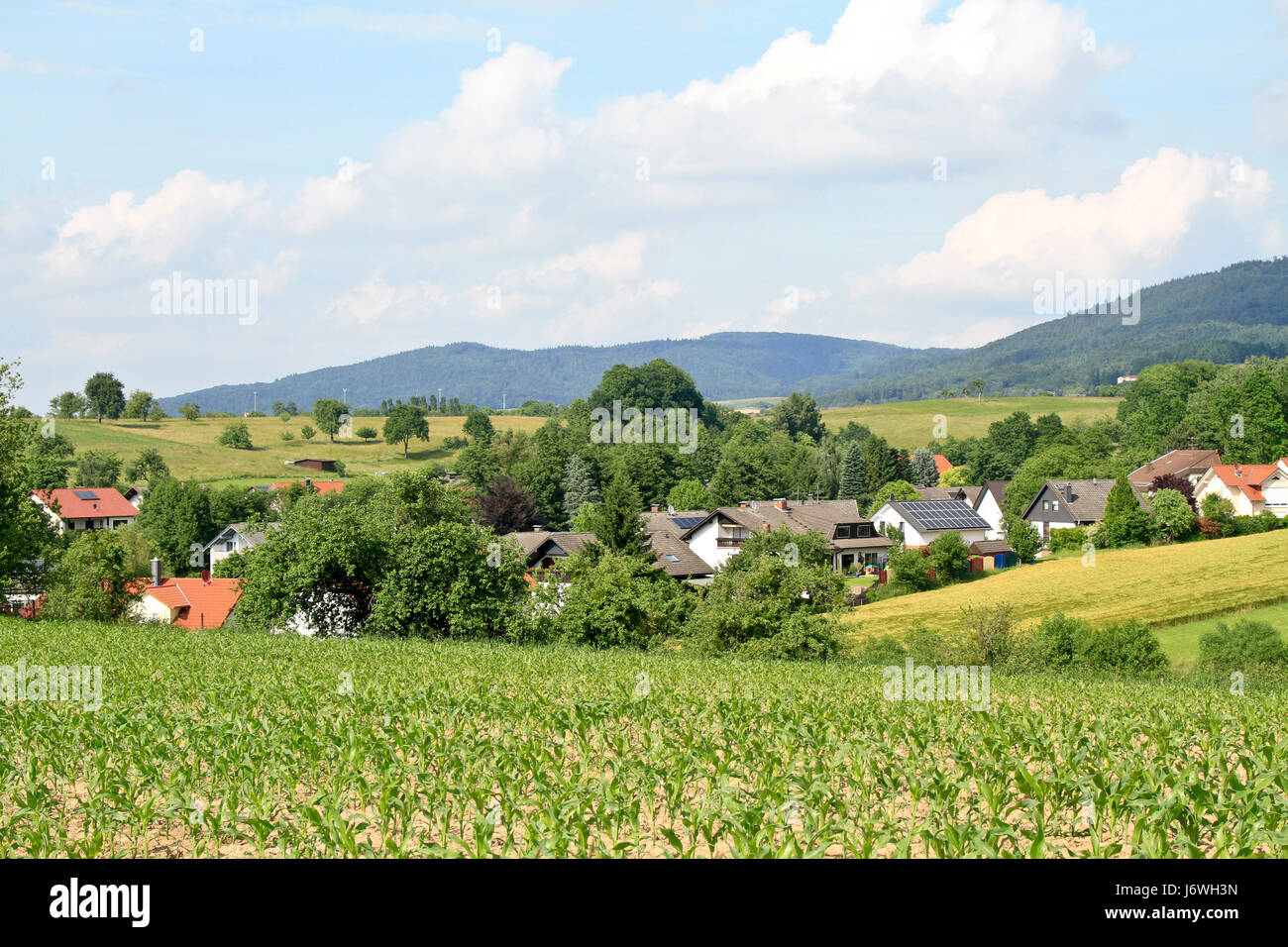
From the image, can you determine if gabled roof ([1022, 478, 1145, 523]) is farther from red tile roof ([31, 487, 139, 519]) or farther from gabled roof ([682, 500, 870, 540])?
red tile roof ([31, 487, 139, 519])

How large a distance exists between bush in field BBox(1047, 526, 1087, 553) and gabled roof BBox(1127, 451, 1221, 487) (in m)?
17.0

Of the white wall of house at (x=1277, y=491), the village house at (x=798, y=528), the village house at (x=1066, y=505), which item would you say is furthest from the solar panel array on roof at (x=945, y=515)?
the white wall of house at (x=1277, y=491)

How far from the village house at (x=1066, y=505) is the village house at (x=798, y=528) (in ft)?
56.1

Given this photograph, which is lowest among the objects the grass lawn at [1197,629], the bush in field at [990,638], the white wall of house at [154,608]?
the grass lawn at [1197,629]

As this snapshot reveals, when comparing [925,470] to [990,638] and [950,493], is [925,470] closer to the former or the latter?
[950,493]

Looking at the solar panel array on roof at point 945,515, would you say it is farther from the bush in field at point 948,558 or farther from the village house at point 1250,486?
the bush in field at point 948,558

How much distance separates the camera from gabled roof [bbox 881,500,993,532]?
9450cm

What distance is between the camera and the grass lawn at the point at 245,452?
433ft

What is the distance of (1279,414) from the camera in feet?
356

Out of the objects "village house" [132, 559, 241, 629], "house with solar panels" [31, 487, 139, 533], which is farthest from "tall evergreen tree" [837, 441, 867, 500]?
"village house" [132, 559, 241, 629]

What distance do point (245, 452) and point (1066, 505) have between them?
108524 millimetres

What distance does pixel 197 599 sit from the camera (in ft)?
184

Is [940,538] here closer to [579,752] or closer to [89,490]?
[579,752]
